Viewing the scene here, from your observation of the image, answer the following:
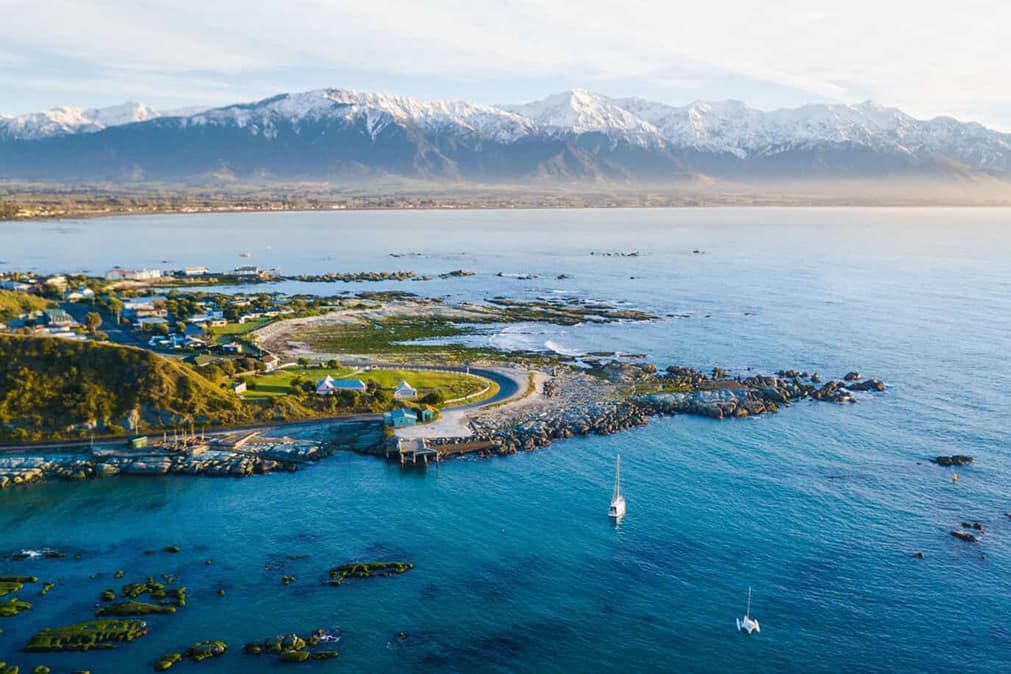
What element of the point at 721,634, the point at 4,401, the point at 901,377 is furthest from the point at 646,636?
the point at 901,377

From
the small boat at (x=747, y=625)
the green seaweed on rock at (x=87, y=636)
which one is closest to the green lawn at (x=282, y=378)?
the green seaweed on rock at (x=87, y=636)

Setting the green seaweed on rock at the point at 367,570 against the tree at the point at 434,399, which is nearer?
the green seaweed on rock at the point at 367,570

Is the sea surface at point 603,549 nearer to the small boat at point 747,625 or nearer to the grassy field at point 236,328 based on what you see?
the small boat at point 747,625

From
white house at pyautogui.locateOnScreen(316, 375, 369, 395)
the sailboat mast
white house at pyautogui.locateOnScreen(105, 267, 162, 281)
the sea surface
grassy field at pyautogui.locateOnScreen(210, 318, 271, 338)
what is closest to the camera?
the sea surface

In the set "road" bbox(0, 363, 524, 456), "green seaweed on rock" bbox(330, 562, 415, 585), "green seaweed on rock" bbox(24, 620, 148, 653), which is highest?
"road" bbox(0, 363, 524, 456)

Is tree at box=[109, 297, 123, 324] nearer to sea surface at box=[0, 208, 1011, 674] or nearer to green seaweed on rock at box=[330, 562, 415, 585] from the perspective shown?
sea surface at box=[0, 208, 1011, 674]

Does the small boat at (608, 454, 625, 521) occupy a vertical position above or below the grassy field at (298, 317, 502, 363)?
below

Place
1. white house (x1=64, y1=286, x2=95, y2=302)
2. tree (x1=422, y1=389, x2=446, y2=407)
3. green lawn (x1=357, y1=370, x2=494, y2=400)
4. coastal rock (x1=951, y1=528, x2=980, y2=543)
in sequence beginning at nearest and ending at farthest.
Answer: coastal rock (x1=951, y1=528, x2=980, y2=543) → tree (x1=422, y1=389, x2=446, y2=407) → green lawn (x1=357, y1=370, x2=494, y2=400) → white house (x1=64, y1=286, x2=95, y2=302)

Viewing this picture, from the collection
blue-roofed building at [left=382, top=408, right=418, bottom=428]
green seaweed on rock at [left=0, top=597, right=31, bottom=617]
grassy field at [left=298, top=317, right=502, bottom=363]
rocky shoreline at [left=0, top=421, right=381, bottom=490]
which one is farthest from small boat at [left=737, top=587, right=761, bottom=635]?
grassy field at [left=298, top=317, right=502, bottom=363]
